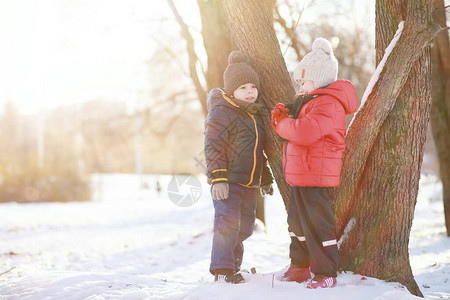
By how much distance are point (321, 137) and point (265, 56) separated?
919mm

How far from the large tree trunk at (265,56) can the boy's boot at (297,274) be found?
0.55m

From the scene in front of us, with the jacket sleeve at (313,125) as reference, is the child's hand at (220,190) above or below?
below

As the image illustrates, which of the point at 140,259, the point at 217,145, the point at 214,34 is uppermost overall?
the point at 214,34

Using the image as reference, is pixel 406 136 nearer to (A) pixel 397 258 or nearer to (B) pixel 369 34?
(A) pixel 397 258

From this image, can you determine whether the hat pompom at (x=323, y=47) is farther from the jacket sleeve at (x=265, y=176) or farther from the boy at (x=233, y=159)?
the jacket sleeve at (x=265, y=176)

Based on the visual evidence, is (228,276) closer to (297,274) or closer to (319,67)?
(297,274)

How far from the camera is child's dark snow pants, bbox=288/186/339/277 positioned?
9.33 ft

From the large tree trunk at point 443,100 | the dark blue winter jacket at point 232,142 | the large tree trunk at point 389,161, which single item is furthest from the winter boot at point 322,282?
the large tree trunk at point 443,100

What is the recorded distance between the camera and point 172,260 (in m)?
6.13

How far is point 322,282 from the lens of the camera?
2.80m

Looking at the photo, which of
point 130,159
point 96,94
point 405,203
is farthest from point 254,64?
point 130,159

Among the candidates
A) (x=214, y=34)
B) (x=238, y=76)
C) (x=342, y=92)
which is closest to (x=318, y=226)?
(x=342, y=92)

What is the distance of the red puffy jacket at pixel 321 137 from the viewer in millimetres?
2779

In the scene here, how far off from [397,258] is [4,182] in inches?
645
